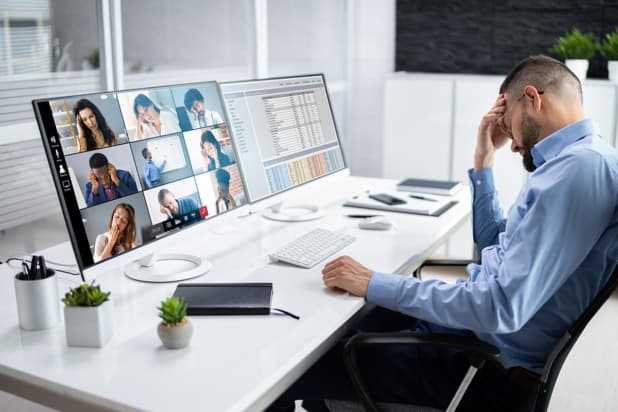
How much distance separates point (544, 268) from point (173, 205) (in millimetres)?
1033

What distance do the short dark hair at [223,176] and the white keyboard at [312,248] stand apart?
285 mm

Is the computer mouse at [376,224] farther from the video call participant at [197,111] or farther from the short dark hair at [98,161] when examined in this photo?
the short dark hair at [98,161]

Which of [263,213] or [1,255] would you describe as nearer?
[1,255]

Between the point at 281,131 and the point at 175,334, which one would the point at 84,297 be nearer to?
the point at 175,334

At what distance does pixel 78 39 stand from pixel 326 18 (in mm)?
2478

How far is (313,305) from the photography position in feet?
5.94

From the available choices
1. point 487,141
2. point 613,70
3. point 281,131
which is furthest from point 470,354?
point 613,70

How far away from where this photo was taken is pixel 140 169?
1.92 metres

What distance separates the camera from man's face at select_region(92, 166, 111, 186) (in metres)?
1.78

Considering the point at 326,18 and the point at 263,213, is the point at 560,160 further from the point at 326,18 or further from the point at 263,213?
the point at 326,18

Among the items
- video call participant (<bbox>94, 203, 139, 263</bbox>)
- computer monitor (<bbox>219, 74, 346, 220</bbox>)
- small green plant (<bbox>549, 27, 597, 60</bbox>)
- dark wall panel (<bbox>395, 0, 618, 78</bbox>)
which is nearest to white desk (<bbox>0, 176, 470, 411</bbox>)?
video call participant (<bbox>94, 203, 139, 263</bbox>)

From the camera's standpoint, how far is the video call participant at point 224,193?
2.22 meters

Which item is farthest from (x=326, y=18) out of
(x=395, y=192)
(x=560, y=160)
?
(x=560, y=160)

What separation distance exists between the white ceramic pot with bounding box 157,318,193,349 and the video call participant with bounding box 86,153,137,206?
0.43m
